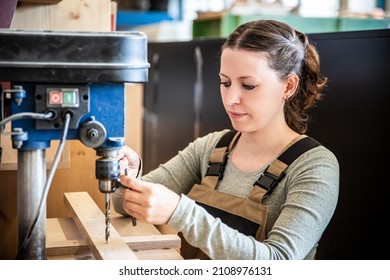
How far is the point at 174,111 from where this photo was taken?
98.0 inches

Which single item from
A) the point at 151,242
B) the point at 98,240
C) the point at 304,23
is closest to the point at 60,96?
the point at 98,240

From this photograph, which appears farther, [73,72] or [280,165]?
[280,165]

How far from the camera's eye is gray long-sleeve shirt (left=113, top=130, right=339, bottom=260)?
3.66 feet

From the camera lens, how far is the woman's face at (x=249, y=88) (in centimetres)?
129

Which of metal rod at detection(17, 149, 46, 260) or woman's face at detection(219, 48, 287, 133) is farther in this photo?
woman's face at detection(219, 48, 287, 133)

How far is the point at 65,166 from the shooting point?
156cm

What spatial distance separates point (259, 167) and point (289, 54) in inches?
10.4

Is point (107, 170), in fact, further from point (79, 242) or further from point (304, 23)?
point (304, 23)

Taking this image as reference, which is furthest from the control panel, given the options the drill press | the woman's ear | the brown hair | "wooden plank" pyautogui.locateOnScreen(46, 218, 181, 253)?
the woman's ear

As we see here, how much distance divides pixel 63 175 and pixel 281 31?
2.40 ft

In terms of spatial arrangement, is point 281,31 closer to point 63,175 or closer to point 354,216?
point 354,216

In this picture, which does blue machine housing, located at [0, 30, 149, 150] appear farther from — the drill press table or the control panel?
the drill press table

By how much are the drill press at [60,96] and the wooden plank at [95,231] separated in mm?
120

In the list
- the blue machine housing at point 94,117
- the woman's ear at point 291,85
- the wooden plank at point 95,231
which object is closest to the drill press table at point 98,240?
the wooden plank at point 95,231
